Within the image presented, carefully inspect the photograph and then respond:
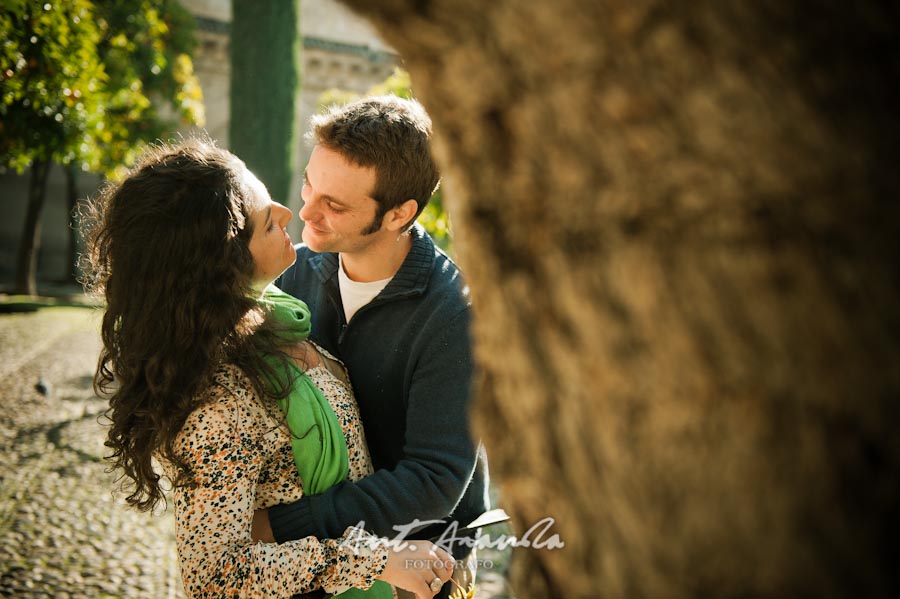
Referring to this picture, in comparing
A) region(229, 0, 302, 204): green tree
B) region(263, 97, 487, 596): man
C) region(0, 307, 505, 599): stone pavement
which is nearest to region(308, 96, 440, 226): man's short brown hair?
region(263, 97, 487, 596): man

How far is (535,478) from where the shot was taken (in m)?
0.83

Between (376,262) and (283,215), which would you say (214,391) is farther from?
(376,262)

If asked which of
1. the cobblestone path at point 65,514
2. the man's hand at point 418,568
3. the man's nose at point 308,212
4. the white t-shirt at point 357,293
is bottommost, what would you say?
the cobblestone path at point 65,514

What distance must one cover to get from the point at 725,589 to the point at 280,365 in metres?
1.45

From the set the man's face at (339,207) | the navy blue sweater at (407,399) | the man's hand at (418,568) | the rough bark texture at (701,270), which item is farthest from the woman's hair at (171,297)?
the rough bark texture at (701,270)

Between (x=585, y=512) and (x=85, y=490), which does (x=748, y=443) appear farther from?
(x=85, y=490)

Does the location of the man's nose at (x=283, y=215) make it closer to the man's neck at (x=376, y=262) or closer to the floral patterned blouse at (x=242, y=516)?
the man's neck at (x=376, y=262)

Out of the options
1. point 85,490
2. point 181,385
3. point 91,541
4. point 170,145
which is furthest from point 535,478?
point 85,490

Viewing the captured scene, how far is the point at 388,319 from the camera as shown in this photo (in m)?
2.38

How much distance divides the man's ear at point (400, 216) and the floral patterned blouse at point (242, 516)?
93 centimetres

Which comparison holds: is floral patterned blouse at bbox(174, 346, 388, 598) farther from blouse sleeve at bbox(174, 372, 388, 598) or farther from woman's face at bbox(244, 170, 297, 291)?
woman's face at bbox(244, 170, 297, 291)

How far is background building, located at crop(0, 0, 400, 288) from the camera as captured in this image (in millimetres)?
20891

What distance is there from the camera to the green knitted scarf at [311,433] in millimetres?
1862

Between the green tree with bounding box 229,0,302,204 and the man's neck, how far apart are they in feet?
17.2
